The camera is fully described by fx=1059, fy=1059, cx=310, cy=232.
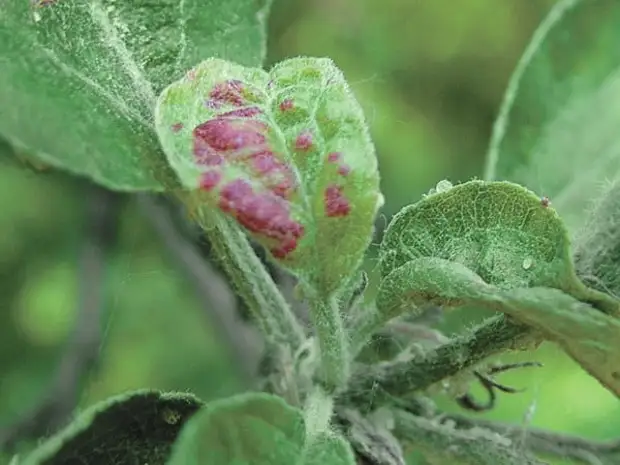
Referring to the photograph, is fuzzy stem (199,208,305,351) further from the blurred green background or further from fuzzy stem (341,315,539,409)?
the blurred green background

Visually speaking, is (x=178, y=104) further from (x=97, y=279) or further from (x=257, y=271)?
(x=97, y=279)

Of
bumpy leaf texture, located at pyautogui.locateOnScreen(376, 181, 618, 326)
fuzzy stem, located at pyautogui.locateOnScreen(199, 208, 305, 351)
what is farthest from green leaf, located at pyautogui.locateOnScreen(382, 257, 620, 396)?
fuzzy stem, located at pyautogui.locateOnScreen(199, 208, 305, 351)

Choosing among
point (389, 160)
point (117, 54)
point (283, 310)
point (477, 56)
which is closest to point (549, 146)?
point (283, 310)

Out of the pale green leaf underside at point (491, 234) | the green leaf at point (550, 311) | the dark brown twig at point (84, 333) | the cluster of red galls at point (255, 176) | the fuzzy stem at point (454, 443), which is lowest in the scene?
the dark brown twig at point (84, 333)

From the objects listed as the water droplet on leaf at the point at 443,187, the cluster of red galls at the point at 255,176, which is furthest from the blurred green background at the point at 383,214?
the cluster of red galls at the point at 255,176

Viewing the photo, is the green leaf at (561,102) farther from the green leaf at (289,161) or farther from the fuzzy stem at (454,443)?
the green leaf at (289,161)

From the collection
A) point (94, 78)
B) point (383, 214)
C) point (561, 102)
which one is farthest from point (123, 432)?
point (561, 102)
